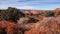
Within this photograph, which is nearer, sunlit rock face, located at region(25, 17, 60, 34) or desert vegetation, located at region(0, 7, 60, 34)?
sunlit rock face, located at region(25, 17, 60, 34)

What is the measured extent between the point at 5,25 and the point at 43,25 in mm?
1958

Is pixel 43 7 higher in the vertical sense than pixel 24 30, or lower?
higher

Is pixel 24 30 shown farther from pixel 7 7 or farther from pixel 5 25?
pixel 7 7

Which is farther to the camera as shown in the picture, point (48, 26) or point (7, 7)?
point (7, 7)

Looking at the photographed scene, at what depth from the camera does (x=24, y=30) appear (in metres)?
10.1

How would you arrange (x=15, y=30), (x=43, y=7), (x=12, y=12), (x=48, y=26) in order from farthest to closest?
(x=12, y=12) → (x=43, y=7) → (x=15, y=30) → (x=48, y=26)

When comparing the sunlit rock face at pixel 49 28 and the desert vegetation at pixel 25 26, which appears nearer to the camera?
the sunlit rock face at pixel 49 28

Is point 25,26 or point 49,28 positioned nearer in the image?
point 49,28

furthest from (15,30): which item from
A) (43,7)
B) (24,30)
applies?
(43,7)

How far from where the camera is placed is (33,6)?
42.1 feet

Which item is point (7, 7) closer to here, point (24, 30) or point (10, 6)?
point (10, 6)

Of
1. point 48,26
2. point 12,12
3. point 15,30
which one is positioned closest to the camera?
point 48,26

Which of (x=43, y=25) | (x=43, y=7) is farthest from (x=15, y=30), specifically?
(x=43, y=7)

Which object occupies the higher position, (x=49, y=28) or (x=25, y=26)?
(x=49, y=28)
